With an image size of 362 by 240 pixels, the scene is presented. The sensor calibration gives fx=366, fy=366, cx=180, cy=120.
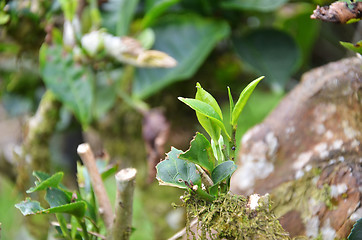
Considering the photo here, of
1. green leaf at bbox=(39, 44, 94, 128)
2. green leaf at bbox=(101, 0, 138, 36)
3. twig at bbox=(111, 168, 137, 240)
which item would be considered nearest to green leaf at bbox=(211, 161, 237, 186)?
twig at bbox=(111, 168, 137, 240)

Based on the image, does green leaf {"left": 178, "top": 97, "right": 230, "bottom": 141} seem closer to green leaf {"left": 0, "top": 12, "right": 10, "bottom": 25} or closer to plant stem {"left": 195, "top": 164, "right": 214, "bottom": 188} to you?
plant stem {"left": 195, "top": 164, "right": 214, "bottom": 188}

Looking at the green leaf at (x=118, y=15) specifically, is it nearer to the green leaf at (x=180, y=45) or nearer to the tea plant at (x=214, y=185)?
the green leaf at (x=180, y=45)

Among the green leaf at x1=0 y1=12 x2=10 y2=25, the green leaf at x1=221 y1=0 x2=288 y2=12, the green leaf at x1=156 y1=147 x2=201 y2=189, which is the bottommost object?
the green leaf at x1=156 y1=147 x2=201 y2=189

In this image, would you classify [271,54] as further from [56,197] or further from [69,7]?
[56,197]

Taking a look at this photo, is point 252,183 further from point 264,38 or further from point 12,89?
point 12,89

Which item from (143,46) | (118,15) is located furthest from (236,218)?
(118,15)

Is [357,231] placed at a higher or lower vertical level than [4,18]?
lower

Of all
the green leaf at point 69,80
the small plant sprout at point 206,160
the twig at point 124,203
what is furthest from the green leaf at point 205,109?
the green leaf at point 69,80
